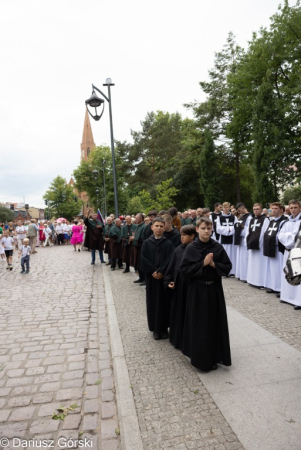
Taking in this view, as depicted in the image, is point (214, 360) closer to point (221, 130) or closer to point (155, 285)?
point (155, 285)

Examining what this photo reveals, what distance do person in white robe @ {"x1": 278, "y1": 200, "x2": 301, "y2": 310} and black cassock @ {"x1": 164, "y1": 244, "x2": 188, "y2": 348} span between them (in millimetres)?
3019

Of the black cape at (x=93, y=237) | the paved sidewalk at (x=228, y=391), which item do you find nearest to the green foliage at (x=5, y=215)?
the black cape at (x=93, y=237)

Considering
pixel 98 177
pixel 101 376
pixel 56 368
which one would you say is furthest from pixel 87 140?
pixel 101 376

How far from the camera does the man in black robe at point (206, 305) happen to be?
4184 mm

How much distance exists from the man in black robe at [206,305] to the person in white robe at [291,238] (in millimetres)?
3255

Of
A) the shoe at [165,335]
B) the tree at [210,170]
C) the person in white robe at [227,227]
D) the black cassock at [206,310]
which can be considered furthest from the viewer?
the tree at [210,170]

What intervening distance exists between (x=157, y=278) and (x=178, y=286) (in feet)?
1.54

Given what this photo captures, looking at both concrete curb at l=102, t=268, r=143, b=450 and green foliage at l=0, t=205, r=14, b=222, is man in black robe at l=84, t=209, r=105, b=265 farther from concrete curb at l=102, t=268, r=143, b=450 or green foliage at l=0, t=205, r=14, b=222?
green foliage at l=0, t=205, r=14, b=222

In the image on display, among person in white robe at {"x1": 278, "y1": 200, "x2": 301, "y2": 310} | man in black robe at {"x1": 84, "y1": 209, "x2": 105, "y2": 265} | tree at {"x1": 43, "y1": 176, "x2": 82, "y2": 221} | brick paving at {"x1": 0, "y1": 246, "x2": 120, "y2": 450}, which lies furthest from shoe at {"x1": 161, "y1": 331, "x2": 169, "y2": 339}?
tree at {"x1": 43, "y1": 176, "x2": 82, "y2": 221}

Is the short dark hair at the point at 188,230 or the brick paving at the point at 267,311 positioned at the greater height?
the short dark hair at the point at 188,230

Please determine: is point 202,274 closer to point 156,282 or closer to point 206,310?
point 206,310

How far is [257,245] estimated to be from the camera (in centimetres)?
879

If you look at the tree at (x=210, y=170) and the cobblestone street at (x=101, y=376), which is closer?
the cobblestone street at (x=101, y=376)

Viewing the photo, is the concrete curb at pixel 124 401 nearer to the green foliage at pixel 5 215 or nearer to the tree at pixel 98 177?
the tree at pixel 98 177
